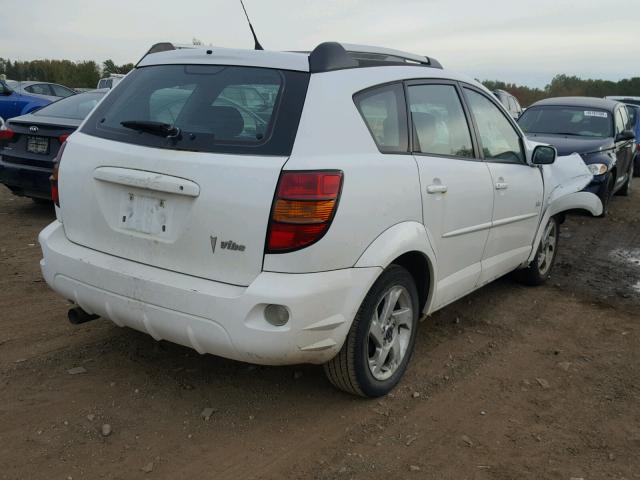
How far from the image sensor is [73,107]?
7.88 m

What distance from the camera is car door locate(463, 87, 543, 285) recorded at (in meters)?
4.32

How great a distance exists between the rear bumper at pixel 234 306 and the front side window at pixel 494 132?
5.71ft

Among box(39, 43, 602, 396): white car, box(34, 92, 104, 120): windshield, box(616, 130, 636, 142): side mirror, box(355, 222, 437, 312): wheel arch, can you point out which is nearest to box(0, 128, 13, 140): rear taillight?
box(34, 92, 104, 120): windshield

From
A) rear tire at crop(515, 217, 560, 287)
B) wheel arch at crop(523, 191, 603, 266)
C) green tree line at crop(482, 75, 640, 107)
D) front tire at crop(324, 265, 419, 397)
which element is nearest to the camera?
front tire at crop(324, 265, 419, 397)

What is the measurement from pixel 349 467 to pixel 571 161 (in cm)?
398

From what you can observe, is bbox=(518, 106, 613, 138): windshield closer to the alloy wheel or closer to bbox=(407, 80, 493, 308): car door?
bbox=(407, 80, 493, 308): car door

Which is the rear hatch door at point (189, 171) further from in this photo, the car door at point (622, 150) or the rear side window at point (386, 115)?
the car door at point (622, 150)

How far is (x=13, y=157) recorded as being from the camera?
7.14 metres

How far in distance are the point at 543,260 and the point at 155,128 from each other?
394 cm

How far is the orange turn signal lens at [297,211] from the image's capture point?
2.78 metres

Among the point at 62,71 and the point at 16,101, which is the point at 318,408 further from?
the point at 62,71

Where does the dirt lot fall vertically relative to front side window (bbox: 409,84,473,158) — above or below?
below

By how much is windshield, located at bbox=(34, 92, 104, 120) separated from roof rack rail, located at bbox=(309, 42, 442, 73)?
16.4 feet

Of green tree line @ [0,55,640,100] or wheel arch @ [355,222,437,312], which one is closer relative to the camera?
wheel arch @ [355,222,437,312]
